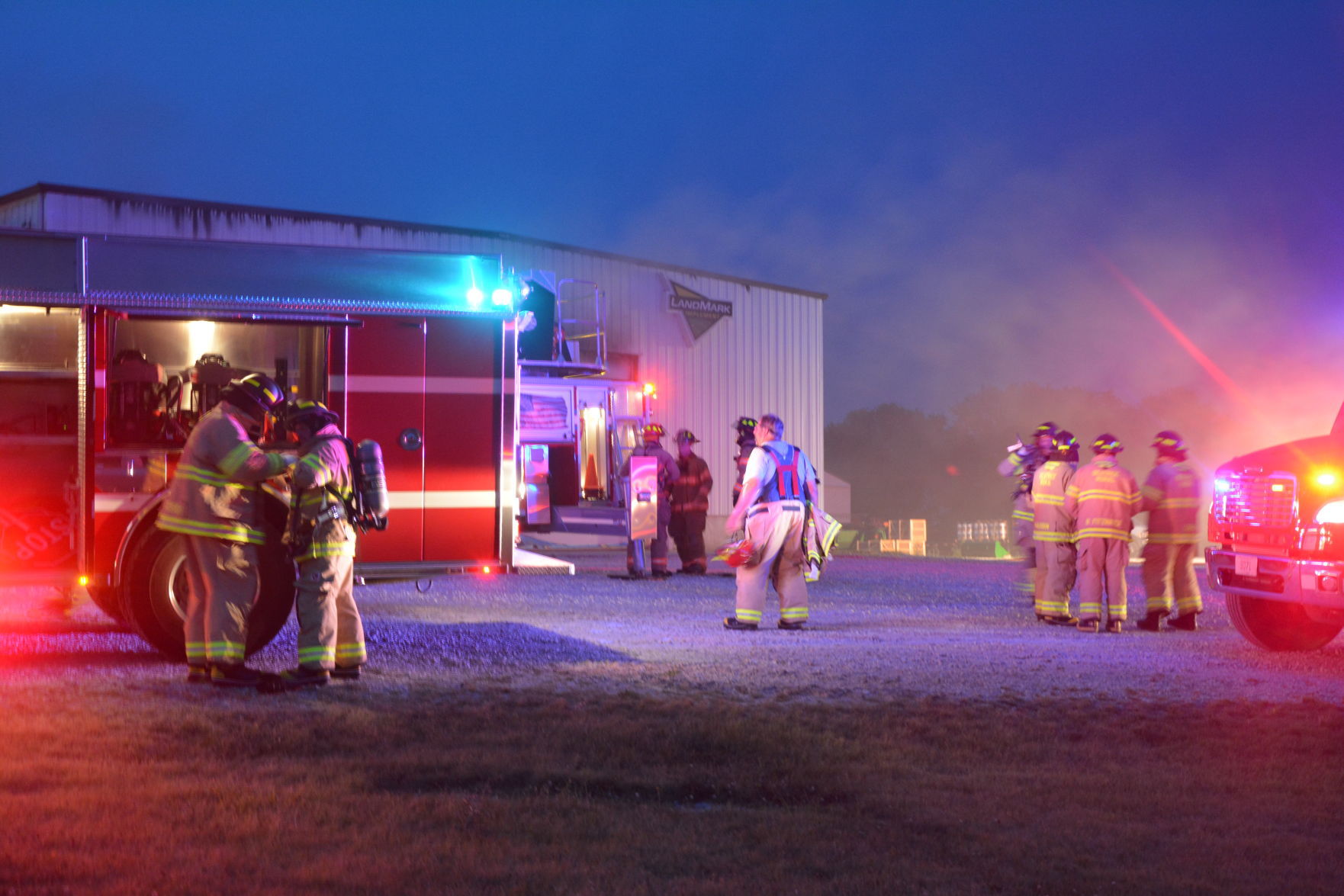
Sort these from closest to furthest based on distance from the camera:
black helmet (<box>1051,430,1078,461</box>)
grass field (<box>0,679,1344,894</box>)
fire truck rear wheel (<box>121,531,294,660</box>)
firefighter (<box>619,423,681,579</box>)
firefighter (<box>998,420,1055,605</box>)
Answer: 1. grass field (<box>0,679,1344,894</box>)
2. fire truck rear wheel (<box>121,531,294,660</box>)
3. black helmet (<box>1051,430,1078,461</box>)
4. firefighter (<box>998,420,1055,605</box>)
5. firefighter (<box>619,423,681,579</box>)

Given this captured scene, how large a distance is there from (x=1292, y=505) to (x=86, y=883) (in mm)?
7853

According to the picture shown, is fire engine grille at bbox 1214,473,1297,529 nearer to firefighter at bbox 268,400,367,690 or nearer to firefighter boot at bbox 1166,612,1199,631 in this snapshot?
firefighter boot at bbox 1166,612,1199,631

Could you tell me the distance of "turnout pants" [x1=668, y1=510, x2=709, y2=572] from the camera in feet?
52.6

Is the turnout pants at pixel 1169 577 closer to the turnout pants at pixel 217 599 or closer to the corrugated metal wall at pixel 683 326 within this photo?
the turnout pants at pixel 217 599

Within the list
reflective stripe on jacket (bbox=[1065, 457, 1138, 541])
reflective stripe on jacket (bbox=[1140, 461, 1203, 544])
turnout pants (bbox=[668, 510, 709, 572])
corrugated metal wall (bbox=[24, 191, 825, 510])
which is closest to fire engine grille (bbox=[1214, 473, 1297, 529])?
reflective stripe on jacket (bbox=[1065, 457, 1138, 541])

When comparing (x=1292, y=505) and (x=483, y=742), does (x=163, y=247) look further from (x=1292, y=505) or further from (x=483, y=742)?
(x=1292, y=505)

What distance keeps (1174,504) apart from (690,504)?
6537 mm

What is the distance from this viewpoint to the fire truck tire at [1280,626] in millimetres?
9250

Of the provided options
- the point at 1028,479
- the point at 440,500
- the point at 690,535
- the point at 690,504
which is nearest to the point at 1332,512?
the point at 1028,479

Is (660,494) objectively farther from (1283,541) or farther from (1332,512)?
(1332,512)

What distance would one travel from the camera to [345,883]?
12.4 ft

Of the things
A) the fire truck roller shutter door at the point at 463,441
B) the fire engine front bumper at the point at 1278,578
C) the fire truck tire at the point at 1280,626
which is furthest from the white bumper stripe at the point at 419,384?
the fire truck tire at the point at 1280,626

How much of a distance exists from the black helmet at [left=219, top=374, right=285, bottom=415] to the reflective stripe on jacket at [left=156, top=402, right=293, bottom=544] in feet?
0.20

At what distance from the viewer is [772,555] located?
1005 centimetres
